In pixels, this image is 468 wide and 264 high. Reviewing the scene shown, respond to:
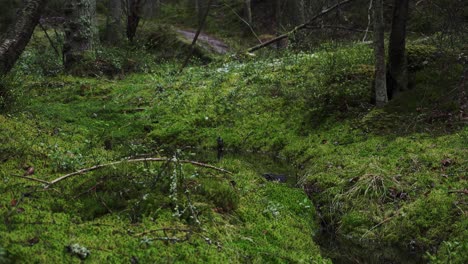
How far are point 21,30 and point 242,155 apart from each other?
494cm

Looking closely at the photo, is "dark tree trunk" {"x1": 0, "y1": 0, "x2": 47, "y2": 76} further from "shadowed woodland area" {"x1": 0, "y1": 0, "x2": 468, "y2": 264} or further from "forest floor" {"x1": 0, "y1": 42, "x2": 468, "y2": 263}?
"forest floor" {"x1": 0, "y1": 42, "x2": 468, "y2": 263}

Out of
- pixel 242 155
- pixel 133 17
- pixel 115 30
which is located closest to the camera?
pixel 242 155

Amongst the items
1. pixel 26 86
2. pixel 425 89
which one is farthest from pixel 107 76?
pixel 425 89

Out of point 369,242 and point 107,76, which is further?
point 107,76

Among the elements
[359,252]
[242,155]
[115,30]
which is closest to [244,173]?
[359,252]

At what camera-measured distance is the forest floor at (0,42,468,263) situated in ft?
14.0

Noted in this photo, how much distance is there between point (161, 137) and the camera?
11.3 metres

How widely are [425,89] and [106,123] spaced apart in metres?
7.28

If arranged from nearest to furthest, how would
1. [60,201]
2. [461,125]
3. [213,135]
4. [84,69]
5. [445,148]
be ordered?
[60,201], [445,148], [461,125], [213,135], [84,69]

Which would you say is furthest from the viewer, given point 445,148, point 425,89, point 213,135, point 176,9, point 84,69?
point 176,9

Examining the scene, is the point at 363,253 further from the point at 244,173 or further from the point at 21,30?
the point at 21,30

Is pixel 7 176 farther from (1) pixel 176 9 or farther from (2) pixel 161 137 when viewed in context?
(1) pixel 176 9

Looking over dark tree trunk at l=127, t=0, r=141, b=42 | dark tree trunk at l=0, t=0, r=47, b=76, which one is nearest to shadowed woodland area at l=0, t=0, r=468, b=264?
dark tree trunk at l=0, t=0, r=47, b=76

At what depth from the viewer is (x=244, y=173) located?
6945 mm
